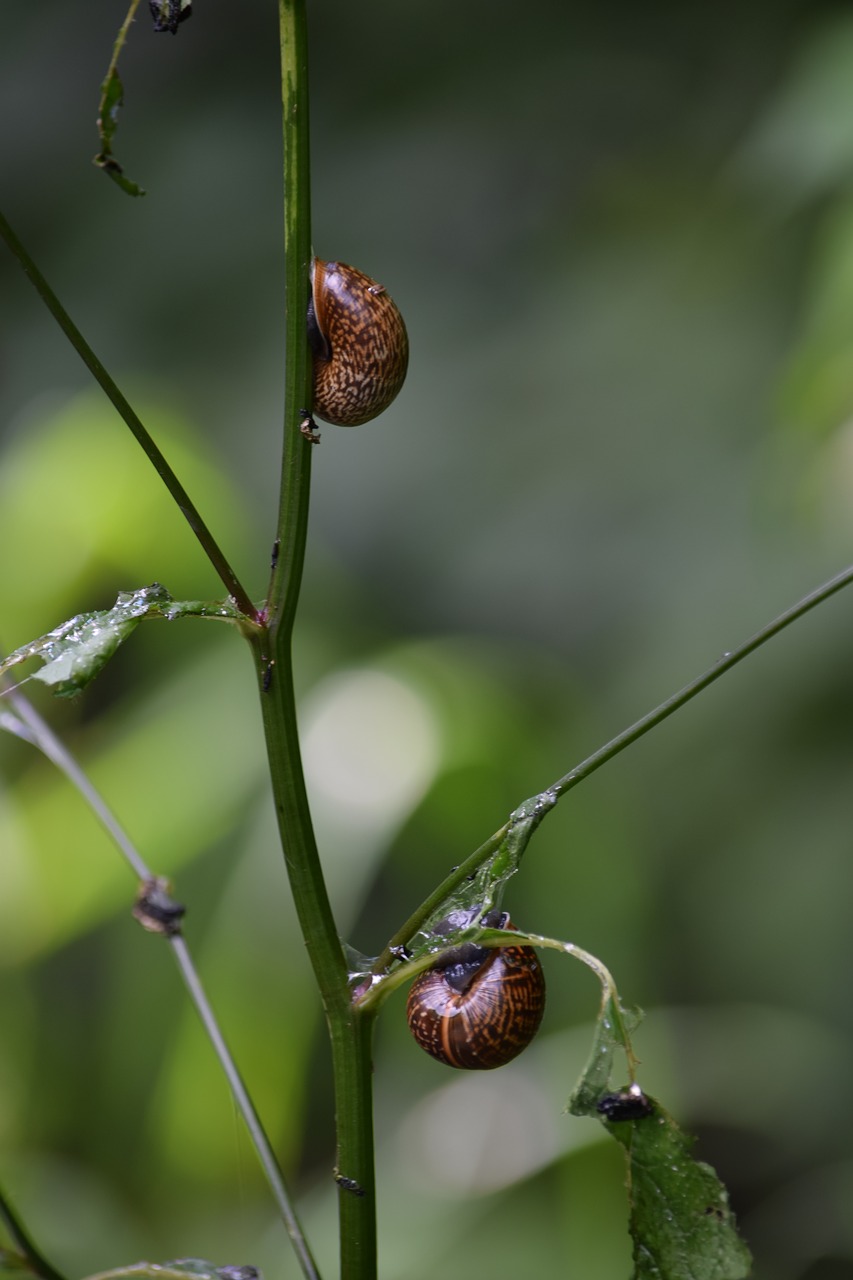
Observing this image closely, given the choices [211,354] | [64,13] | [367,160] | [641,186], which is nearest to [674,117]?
[641,186]

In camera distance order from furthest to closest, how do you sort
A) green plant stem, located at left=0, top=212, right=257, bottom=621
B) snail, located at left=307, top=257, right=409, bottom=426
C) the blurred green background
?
1. the blurred green background
2. snail, located at left=307, top=257, right=409, bottom=426
3. green plant stem, located at left=0, top=212, right=257, bottom=621

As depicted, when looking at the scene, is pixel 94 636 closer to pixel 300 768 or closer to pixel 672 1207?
pixel 300 768

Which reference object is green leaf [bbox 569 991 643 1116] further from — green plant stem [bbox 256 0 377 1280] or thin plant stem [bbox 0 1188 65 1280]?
thin plant stem [bbox 0 1188 65 1280]

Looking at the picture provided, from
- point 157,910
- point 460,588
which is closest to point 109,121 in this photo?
point 157,910

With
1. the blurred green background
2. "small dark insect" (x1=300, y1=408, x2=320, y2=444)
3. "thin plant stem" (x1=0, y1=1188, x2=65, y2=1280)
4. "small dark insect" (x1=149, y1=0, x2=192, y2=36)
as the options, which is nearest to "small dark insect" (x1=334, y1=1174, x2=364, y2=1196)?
"thin plant stem" (x1=0, y1=1188, x2=65, y2=1280)

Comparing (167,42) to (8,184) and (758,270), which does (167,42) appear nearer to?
(8,184)
